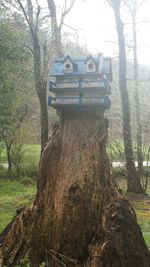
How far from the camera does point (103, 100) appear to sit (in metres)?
5.32

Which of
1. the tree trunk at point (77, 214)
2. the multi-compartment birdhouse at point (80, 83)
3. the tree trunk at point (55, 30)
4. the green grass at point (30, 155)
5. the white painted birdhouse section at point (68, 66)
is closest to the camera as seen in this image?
the tree trunk at point (77, 214)

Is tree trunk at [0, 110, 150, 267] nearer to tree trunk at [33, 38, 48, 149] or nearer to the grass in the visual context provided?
the grass

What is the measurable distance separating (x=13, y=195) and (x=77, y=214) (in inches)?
459

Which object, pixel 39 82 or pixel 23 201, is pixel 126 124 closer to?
pixel 39 82

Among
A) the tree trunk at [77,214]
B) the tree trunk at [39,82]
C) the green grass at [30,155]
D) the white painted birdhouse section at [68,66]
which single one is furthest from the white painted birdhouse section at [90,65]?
the green grass at [30,155]

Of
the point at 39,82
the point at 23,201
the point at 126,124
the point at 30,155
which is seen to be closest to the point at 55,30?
the point at 39,82

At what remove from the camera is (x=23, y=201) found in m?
13.5

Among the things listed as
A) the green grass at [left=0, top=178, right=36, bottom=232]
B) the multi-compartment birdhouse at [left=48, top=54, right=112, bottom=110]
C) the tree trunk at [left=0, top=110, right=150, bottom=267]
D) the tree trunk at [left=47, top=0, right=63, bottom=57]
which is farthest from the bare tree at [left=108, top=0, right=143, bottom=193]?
the multi-compartment birdhouse at [left=48, top=54, right=112, bottom=110]

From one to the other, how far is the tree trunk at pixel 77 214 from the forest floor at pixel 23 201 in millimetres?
2791

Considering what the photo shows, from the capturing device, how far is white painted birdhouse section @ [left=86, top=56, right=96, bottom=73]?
5352 mm

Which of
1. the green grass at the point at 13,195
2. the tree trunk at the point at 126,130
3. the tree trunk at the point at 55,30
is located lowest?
the green grass at the point at 13,195

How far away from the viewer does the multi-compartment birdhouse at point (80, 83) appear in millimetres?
5340

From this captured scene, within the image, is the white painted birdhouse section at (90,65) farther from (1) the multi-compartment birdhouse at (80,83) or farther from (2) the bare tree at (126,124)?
(2) the bare tree at (126,124)

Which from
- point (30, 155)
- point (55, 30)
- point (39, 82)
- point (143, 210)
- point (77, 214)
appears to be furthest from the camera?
point (30, 155)
